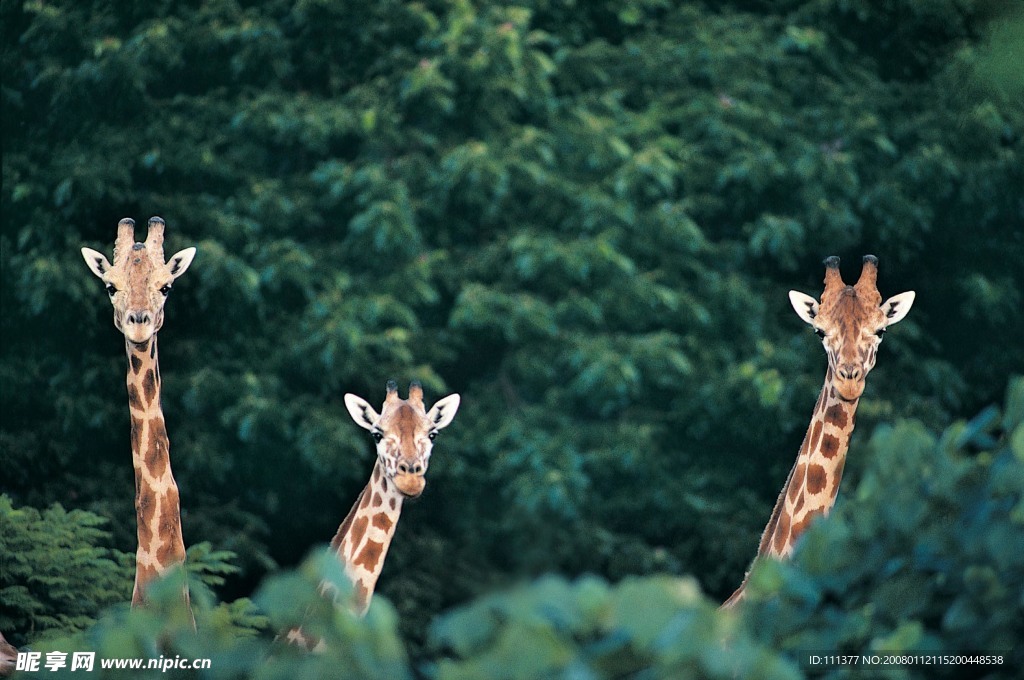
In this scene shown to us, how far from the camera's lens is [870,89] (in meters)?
11.8

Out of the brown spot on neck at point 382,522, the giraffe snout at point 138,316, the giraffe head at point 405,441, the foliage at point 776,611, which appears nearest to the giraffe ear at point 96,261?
the giraffe snout at point 138,316

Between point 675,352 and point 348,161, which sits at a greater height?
point 348,161

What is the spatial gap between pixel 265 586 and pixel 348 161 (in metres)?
8.89

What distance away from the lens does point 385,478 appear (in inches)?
222

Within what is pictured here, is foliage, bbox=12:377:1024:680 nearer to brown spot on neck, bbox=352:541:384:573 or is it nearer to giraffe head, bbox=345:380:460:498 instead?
giraffe head, bbox=345:380:460:498

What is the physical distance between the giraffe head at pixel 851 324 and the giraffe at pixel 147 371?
240 cm

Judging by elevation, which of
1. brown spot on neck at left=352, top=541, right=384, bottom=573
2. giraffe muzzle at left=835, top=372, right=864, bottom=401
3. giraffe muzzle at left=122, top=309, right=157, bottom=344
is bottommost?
brown spot on neck at left=352, top=541, right=384, bottom=573

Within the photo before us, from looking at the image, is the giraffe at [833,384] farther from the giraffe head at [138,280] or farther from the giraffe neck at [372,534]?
the giraffe head at [138,280]

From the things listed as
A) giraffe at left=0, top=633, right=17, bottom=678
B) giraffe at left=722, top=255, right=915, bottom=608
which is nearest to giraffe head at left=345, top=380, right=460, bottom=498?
giraffe at left=722, top=255, right=915, bottom=608

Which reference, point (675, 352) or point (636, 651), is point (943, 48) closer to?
point (675, 352)

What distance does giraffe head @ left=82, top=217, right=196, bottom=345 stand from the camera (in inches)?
209

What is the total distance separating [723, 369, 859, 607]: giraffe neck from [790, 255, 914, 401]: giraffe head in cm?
16

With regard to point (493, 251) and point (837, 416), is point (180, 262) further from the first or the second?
point (493, 251)

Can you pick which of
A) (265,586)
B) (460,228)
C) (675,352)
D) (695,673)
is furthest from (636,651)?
(460,228)
